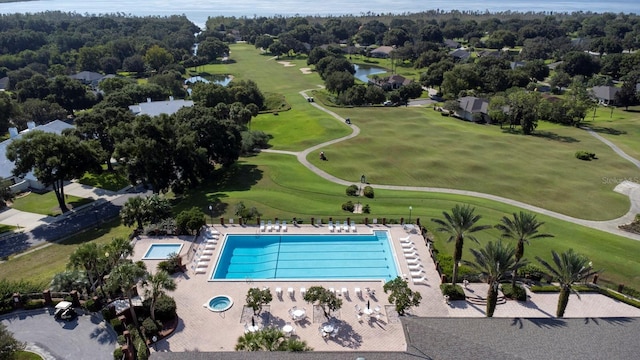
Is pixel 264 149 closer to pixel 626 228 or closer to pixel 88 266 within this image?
pixel 88 266

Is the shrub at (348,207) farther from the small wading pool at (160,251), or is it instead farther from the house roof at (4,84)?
→ the house roof at (4,84)

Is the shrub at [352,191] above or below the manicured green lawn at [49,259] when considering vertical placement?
above

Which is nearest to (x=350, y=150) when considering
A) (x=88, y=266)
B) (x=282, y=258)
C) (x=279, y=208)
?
(x=279, y=208)

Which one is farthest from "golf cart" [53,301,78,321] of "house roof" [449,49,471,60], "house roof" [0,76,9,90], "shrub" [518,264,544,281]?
"house roof" [449,49,471,60]

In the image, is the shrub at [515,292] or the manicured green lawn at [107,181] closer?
the shrub at [515,292]

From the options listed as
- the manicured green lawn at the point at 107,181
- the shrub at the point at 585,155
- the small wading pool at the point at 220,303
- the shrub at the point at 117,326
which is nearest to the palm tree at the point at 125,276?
the shrub at the point at 117,326

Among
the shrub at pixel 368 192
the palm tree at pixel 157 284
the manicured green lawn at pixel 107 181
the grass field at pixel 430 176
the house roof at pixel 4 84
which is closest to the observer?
the palm tree at pixel 157 284
